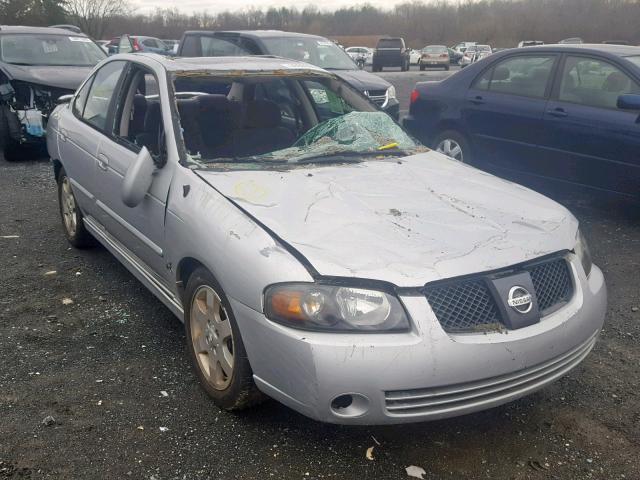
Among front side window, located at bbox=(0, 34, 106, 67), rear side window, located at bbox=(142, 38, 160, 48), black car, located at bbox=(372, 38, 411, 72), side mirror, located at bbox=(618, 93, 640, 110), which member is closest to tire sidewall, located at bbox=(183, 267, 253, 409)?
side mirror, located at bbox=(618, 93, 640, 110)

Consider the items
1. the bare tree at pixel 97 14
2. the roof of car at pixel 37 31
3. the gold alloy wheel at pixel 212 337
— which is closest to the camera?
the gold alloy wheel at pixel 212 337

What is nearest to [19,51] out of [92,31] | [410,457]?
[410,457]

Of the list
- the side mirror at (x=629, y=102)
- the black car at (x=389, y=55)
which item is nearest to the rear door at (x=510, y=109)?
the side mirror at (x=629, y=102)

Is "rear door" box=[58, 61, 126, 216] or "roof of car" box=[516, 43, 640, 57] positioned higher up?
"roof of car" box=[516, 43, 640, 57]

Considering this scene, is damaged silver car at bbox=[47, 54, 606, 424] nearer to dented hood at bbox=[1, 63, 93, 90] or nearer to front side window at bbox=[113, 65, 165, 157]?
front side window at bbox=[113, 65, 165, 157]

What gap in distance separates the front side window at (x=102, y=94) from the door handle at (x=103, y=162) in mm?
247

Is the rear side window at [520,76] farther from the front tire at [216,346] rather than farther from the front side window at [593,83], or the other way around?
the front tire at [216,346]

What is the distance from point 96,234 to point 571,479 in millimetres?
3308

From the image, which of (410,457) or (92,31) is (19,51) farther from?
(92,31)

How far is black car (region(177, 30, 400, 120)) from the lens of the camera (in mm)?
9812

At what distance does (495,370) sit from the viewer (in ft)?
8.18

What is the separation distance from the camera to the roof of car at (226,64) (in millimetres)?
3965

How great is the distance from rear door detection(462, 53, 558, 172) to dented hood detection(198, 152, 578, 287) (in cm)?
292

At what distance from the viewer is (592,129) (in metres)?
5.85
